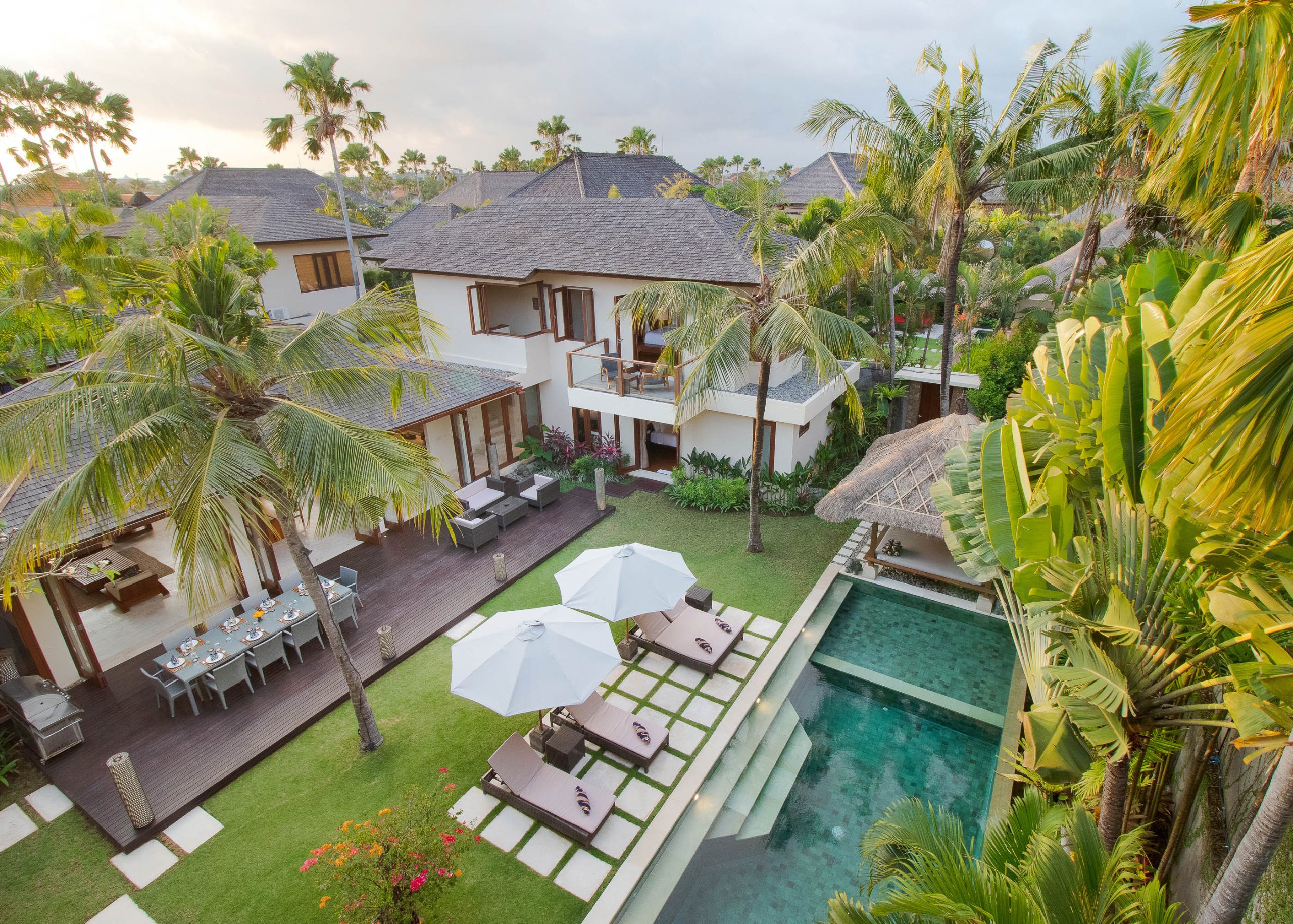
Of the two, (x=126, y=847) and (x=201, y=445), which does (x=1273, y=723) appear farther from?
(x=126, y=847)

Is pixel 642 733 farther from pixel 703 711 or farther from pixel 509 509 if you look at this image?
pixel 509 509

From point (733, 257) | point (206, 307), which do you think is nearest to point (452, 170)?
point (733, 257)

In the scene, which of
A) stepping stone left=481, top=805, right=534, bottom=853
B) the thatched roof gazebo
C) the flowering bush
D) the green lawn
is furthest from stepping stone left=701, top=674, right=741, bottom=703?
the flowering bush

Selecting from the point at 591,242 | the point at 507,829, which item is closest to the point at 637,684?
the point at 507,829

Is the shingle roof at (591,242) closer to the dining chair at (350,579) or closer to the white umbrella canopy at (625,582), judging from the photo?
the white umbrella canopy at (625,582)

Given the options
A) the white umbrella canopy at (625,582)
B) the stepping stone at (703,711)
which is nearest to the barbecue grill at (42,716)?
the white umbrella canopy at (625,582)
